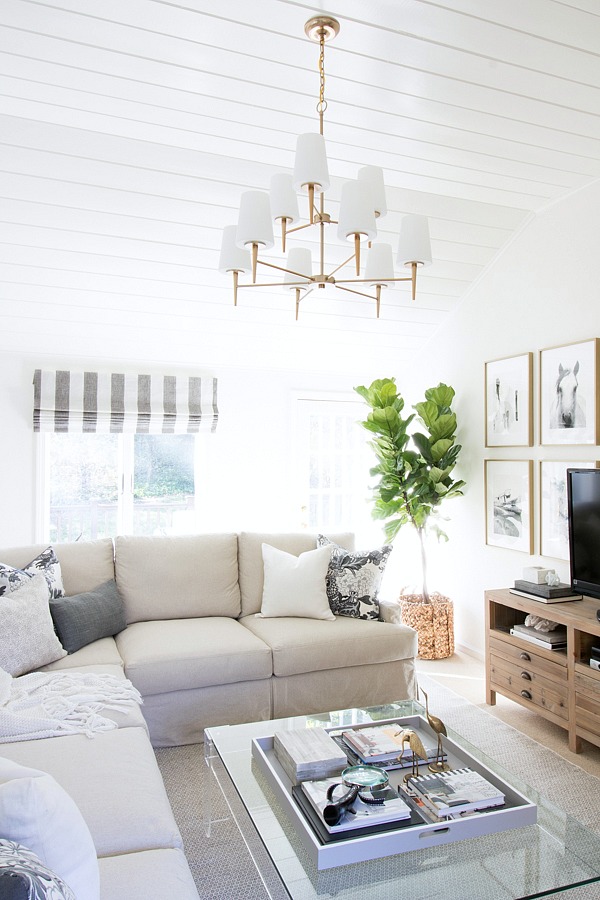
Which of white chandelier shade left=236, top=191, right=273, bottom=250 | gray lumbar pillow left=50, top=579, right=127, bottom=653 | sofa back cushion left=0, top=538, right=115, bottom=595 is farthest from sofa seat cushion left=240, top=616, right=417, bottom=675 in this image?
white chandelier shade left=236, top=191, right=273, bottom=250

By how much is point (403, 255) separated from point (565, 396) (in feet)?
5.23

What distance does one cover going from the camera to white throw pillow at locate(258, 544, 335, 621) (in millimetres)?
3447

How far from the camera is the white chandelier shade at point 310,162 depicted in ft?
6.59

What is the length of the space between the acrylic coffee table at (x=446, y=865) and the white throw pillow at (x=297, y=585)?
1594 millimetres

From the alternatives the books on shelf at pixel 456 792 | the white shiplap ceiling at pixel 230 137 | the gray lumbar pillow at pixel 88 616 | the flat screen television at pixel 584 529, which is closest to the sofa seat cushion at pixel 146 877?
the books on shelf at pixel 456 792

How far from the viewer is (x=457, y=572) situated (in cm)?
457

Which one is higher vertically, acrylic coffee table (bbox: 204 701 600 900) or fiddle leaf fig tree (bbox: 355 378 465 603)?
fiddle leaf fig tree (bbox: 355 378 465 603)

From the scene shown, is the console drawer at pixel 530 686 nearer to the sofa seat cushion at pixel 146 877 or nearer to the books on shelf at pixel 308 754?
the books on shelf at pixel 308 754

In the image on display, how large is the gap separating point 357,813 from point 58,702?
3.80ft

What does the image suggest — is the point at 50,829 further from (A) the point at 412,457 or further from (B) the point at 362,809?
(A) the point at 412,457

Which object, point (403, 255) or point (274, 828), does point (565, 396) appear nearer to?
point (403, 255)

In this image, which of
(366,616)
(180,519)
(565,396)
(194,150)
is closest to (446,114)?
(194,150)

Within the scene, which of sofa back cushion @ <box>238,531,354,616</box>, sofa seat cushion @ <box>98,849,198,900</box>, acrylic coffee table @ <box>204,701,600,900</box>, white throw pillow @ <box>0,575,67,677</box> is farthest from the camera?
sofa back cushion @ <box>238,531,354,616</box>

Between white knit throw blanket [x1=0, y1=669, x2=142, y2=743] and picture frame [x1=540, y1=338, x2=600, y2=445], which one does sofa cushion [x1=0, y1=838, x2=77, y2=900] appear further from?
picture frame [x1=540, y1=338, x2=600, y2=445]
